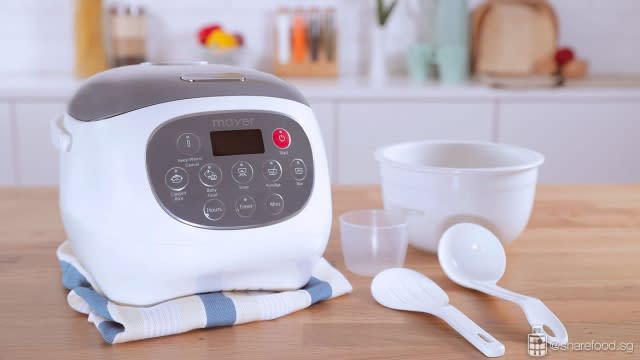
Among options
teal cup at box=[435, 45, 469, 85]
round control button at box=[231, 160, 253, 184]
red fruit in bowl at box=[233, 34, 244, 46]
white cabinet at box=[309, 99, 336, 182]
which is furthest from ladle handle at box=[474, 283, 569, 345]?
red fruit in bowl at box=[233, 34, 244, 46]

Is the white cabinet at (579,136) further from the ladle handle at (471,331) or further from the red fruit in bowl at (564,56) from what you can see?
the ladle handle at (471,331)

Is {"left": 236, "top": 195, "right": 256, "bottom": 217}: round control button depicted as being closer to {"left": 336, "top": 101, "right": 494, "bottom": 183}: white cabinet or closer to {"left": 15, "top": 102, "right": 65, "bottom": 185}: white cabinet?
{"left": 336, "top": 101, "right": 494, "bottom": 183}: white cabinet

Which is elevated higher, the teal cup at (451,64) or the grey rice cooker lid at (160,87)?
the grey rice cooker lid at (160,87)

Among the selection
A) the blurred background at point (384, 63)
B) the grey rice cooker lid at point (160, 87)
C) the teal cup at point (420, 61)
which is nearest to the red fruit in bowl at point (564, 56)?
the blurred background at point (384, 63)

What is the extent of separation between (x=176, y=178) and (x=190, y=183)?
0.05 ft

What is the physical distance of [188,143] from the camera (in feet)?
2.50

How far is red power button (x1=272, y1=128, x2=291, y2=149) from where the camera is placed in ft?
2.62

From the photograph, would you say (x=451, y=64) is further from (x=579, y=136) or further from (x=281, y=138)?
(x=281, y=138)

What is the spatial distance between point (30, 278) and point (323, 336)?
1.16 ft

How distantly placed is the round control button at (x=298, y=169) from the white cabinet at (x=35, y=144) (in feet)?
6.23

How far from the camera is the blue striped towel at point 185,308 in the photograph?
705 mm

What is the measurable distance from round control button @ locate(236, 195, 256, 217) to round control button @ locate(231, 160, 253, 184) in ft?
0.06

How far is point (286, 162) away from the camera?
0.80 meters

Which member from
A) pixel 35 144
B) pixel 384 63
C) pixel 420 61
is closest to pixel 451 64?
pixel 420 61
